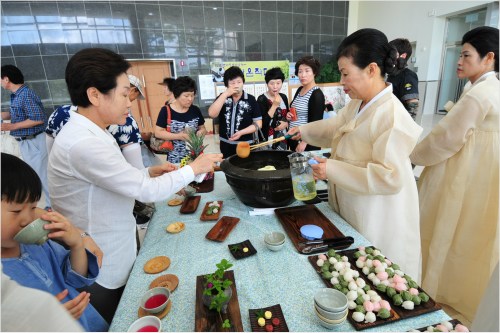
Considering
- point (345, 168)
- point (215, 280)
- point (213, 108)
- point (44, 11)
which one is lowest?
point (215, 280)

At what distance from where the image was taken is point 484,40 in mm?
1654

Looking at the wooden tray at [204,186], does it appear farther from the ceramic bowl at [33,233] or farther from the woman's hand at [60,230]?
the ceramic bowl at [33,233]

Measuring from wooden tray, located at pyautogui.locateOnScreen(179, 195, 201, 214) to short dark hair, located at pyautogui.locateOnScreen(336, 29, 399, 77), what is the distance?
1.23 meters

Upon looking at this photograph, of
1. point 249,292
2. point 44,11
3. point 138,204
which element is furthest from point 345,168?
point 44,11

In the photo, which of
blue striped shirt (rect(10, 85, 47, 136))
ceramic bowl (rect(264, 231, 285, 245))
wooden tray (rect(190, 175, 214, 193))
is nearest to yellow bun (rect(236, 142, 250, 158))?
wooden tray (rect(190, 175, 214, 193))

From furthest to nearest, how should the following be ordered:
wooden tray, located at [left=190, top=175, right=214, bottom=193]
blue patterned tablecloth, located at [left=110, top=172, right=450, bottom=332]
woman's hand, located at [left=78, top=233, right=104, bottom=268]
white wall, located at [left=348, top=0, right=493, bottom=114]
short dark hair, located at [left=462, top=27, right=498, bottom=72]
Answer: white wall, located at [left=348, top=0, right=493, bottom=114] → wooden tray, located at [left=190, top=175, right=214, bottom=193] → short dark hair, located at [left=462, top=27, right=498, bottom=72] → woman's hand, located at [left=78, top=233, right=104, bottom=268] → blue patterned tablecloth, located at [left=110, top=172, right=450, bottom=332]

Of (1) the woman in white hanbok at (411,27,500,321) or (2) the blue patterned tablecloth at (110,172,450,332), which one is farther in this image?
(1) the woman in white hanbok at (411,27,500,321)

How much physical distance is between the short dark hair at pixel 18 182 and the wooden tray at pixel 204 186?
114cm

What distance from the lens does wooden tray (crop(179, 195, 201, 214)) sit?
5.37 ft

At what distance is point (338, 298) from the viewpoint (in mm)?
890

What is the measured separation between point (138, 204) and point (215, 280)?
4.35 ft

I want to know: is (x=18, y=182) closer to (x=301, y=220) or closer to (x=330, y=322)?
(x=330, y=322)

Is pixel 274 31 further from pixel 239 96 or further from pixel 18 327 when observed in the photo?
pixel 18 327

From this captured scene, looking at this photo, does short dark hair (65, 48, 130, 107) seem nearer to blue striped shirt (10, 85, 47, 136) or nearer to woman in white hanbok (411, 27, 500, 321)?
woman in white hanbok (411, 27, 500, 321)
